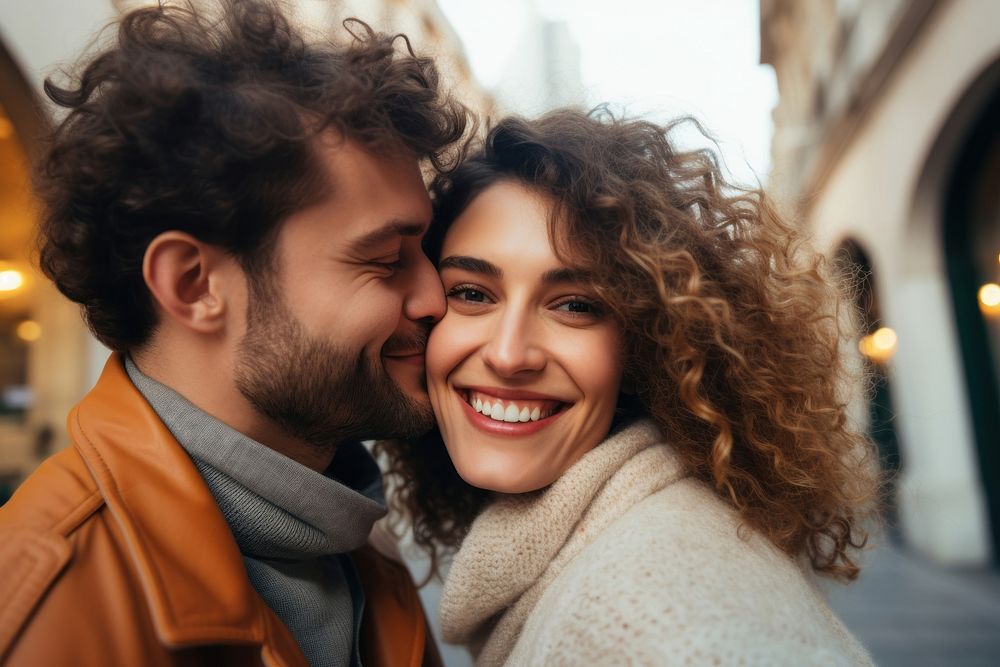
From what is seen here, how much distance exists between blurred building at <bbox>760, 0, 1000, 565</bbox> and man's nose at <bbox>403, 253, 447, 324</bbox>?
4.90 metres

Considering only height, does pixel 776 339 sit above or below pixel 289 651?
above

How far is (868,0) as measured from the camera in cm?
830

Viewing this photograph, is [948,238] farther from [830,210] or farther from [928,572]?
[830,210]

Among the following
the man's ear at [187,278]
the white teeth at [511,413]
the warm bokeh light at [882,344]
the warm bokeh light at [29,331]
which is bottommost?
the warm bokeh light at [882,344]

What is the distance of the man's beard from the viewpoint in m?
1.82

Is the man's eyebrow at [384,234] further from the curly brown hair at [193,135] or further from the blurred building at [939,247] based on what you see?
the blurred building at [939,247]

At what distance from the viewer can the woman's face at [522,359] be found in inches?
73.2

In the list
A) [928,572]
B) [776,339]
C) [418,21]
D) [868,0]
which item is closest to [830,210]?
[868,0]

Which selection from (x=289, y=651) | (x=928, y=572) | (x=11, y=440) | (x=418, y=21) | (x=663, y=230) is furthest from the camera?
(x=418, y=21)

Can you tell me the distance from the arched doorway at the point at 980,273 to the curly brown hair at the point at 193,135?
6548 millimetres

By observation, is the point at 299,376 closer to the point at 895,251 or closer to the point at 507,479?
the point at 507,479

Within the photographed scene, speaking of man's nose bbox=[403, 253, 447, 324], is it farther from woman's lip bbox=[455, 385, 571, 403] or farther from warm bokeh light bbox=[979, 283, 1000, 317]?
warm bokeh light bbox=[979, 283, 1000, 317]

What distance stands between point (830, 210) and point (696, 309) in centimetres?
1071

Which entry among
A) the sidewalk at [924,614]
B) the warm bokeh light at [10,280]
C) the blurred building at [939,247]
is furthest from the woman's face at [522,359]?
the blurred building at [939,247]
